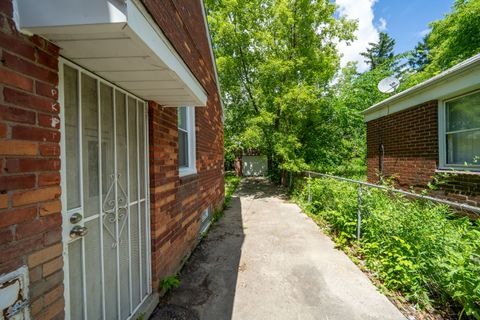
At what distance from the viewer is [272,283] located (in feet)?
9.92

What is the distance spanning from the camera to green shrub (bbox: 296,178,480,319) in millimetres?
2106

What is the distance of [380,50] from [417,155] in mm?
34216

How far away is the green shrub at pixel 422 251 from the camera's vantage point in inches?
82.9

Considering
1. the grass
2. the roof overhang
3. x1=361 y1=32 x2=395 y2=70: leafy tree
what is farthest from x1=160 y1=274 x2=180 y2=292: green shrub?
x1=361 y1=32 x2=395 y2=70: leafy tree

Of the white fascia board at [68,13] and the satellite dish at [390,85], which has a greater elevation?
the satellite dish at [390,85]

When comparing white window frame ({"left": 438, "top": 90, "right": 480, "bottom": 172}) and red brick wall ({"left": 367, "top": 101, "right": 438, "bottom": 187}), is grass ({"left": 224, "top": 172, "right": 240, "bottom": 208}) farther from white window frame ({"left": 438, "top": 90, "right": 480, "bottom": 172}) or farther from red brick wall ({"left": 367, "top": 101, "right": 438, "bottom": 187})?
white window frame ({"left": 438, "top": 90, "right": 480, "bottom": 172})

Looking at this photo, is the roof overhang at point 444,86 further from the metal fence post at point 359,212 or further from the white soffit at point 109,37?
the white soffit at point 109,37

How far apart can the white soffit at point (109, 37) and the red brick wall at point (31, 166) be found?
11cm

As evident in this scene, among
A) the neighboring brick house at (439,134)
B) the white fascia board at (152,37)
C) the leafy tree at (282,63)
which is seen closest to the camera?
the white fascia board at (152,37)

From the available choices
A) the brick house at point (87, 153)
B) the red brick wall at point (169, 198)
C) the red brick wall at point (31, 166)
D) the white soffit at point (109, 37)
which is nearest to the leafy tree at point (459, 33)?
the red brick wall at point (169, 198)

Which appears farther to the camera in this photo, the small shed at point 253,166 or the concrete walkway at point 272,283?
the small shed at point 253,166

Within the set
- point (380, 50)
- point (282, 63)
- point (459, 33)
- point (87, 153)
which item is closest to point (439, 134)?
point (87, 153)

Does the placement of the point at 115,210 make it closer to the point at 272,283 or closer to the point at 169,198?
the point at 169,198

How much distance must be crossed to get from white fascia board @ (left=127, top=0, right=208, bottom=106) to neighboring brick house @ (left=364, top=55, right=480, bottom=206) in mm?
4001
